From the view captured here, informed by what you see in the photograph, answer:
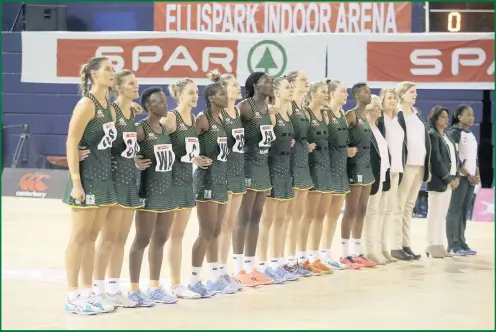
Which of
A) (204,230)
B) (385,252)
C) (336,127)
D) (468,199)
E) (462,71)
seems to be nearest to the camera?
(204,230)

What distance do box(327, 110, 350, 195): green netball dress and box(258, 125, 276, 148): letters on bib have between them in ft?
3.17

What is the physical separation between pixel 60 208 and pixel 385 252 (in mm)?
6147

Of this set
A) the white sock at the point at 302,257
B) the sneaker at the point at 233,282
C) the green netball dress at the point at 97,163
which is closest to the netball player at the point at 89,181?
the green netball dress at the point at 97,163

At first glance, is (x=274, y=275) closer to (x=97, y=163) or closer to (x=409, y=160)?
(x=409, y=160)

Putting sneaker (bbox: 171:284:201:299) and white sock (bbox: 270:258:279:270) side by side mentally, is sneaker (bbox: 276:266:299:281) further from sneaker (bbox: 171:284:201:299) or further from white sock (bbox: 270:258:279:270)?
sneaker (bbox: 171:284:201:299)

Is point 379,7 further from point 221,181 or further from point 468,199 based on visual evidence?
point 221,181

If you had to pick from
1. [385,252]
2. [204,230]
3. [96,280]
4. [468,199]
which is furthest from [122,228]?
[468,199]

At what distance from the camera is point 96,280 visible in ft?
22.4

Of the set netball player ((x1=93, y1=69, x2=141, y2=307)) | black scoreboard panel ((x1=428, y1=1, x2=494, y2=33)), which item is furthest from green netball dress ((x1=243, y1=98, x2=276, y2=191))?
black scoreboard panel ((x1=428, y1=1, x2=494, y2=33))

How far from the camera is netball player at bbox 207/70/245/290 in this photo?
25.7ft

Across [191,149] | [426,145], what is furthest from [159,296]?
[426,145]

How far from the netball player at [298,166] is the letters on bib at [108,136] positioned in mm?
2262

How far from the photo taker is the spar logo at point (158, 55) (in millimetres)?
15250

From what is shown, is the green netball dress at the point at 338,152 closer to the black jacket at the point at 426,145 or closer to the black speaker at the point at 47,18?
the black jacket at the point at 426,145
